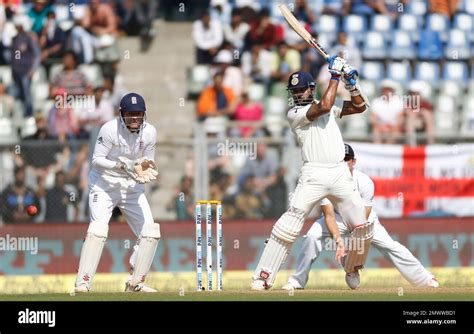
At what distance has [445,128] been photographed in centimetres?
2097

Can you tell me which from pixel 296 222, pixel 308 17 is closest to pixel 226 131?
pixel 308 17

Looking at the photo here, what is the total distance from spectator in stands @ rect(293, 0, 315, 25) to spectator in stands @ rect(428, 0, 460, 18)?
77.6 inches

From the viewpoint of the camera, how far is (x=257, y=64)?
22.0 metres

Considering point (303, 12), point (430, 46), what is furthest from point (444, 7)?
point (303, 12)

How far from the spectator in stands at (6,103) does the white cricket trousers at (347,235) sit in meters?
7.05

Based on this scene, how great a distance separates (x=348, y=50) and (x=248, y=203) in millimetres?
4522

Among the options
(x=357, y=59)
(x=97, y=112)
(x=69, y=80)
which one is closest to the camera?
(x=97, y=112)

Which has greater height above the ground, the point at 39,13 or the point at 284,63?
the point at 39,13

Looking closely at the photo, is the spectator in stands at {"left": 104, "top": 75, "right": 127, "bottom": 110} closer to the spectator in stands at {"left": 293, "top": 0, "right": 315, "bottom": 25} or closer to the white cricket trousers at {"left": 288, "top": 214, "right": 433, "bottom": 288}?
the spectator in stands at {"left": 293, "top": 0, "right": 315, "bottom": 25}

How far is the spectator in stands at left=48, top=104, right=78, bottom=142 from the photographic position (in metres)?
20.4

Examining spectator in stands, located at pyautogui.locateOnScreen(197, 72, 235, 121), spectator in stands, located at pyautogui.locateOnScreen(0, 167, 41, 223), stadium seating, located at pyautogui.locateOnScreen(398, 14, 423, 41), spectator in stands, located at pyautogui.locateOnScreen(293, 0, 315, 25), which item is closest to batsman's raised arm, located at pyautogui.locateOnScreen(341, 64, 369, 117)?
spectator in stands, located at pyautogui.locateOnScreen(0, 167, 41, 223)

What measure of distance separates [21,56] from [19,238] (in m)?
4.67

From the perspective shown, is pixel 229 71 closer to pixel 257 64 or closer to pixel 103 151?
pixel 257 64
